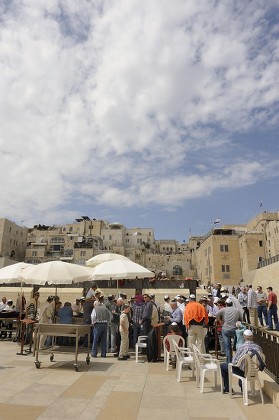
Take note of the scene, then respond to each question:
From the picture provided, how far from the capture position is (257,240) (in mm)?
50062

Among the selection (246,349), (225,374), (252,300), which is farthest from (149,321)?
(252,300)

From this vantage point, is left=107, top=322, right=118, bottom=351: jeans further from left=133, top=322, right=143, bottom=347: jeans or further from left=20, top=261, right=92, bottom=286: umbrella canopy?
left=20, top=261, right=92, bottom=286: umbrella canopy

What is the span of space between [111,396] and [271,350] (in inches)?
131

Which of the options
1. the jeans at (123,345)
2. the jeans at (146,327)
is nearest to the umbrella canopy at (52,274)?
the jeans at (123,345)

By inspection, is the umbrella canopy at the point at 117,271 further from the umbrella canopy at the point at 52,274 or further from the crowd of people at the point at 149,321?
the crowd of people at the point at 149,321

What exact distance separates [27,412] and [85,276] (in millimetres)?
6581

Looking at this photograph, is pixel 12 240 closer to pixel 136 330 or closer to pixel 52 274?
pixel 52 274

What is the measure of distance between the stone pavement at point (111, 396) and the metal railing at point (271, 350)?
698mm

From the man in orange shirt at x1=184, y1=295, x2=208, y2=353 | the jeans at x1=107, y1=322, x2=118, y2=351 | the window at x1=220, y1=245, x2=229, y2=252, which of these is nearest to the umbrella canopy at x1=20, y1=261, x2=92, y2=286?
the jeans at x1=107, y1=322, x2=118, y2=351

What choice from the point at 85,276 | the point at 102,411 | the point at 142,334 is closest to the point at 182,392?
the point at 102,411

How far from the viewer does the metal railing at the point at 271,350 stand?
20.6 feet

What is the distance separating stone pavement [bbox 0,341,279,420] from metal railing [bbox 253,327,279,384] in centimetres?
70

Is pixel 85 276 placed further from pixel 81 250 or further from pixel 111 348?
pixel 81 250

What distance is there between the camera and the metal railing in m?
6.27
